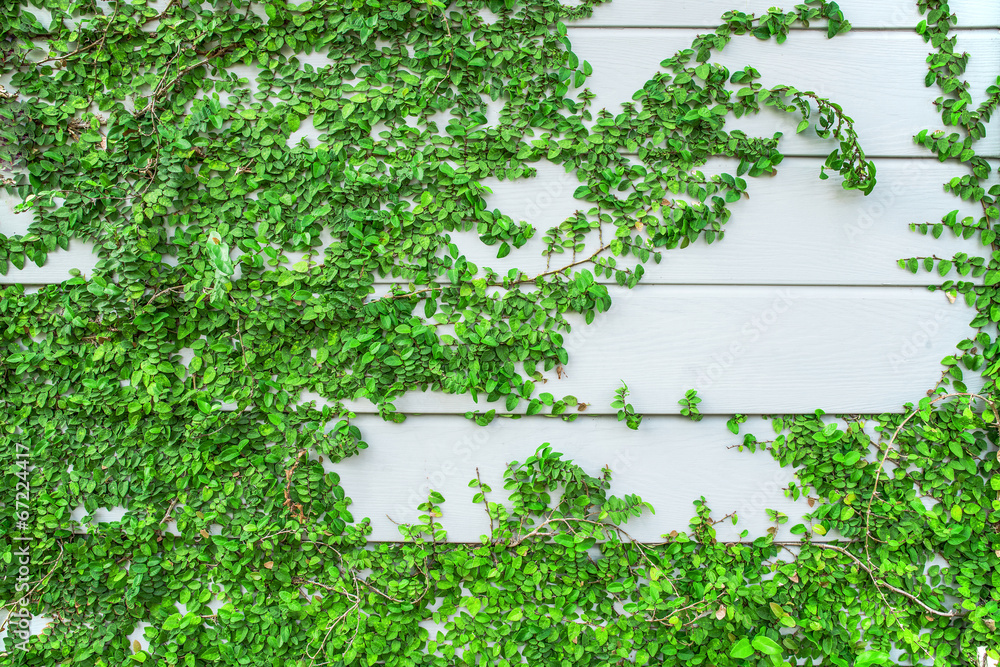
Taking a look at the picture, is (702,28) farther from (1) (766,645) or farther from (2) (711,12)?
(1) (766,645)

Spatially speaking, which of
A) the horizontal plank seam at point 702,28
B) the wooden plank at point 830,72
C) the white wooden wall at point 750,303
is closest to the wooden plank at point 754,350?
the white wooden wall at point 750,303

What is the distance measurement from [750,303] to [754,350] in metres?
0.12

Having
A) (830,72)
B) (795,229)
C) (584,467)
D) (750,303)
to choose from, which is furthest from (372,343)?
(830,72)

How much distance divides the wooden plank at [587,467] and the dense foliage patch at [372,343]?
0.05 meters

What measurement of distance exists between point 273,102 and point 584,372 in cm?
102

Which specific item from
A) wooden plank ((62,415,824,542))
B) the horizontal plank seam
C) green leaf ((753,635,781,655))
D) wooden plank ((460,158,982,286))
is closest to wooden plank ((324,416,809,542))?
wooden plank ((62,415,824,542))

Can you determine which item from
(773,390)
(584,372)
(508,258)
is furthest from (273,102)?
(773,390)

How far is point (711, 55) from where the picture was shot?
4.47 feet

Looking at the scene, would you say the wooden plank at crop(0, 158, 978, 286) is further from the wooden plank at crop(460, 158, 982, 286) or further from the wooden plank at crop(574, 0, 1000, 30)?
the wooden plank at crop(574, 0, 1000, 30)

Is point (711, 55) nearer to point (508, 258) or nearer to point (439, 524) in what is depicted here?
point (508, 258)

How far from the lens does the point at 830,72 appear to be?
136cm

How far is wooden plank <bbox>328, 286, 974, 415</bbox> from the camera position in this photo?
4.47 ft

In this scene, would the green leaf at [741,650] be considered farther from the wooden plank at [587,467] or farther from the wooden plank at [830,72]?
the wooden plank at [830,72]

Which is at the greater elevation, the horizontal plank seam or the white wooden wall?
the horizontal plank seam
